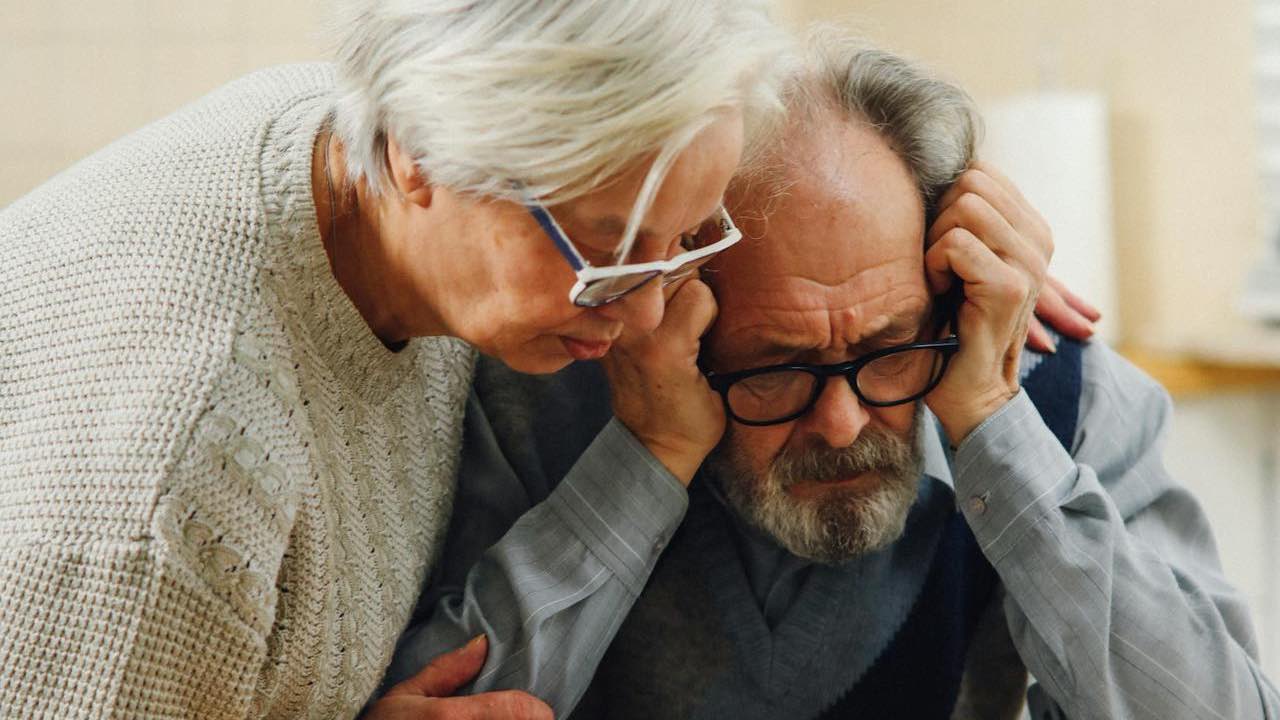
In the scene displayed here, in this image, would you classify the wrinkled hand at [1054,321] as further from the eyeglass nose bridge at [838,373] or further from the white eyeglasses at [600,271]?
the white eyeglasses at [600,271]

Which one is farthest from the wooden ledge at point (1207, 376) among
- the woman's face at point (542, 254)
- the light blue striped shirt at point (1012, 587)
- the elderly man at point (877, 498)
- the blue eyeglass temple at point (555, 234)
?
the blue eyeglass temple at point (555, 234)

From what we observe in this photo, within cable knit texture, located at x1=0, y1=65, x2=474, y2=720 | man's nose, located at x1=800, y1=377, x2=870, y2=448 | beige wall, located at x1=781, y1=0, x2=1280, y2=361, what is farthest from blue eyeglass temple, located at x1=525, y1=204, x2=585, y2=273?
beige wall, located at x1=781, y1=0, x2=1280, y2=361

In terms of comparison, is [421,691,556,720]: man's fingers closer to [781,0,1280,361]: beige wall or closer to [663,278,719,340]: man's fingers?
[663,278,719,340]: man's fingers

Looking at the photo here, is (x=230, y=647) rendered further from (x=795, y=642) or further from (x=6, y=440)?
(x=795, y=642)

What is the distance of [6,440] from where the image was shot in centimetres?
96

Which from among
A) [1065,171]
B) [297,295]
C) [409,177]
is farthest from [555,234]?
[1065,171]

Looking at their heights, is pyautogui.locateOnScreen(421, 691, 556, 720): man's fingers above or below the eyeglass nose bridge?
below

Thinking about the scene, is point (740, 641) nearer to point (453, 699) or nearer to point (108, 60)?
A: point (453, 699)

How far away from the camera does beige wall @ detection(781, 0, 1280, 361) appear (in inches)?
110

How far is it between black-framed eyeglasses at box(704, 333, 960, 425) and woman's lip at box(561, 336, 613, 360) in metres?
0.28

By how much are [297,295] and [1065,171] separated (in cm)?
208

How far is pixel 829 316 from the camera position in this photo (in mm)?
1314

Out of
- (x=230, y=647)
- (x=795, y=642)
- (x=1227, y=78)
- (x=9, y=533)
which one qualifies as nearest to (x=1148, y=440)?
(x=795, y=642)

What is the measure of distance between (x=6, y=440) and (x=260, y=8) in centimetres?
196
